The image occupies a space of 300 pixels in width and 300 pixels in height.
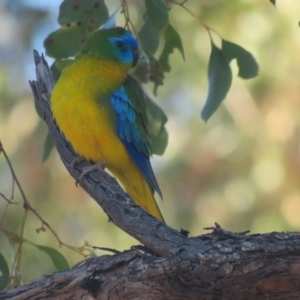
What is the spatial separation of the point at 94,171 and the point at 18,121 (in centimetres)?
358

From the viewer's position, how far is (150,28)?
10.8 ft

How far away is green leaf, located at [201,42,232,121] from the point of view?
319 cm

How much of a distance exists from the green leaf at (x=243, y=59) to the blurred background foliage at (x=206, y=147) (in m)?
2.31

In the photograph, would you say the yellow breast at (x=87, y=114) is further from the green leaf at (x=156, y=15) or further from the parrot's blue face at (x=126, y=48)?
the green leaf at (x=156, y=15)

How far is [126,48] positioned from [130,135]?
0.49 m

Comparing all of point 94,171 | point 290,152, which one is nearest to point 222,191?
point 290,152

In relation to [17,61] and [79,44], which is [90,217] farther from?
[79,44]

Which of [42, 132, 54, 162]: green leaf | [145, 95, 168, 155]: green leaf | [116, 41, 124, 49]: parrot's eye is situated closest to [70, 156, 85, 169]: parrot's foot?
[42, 132, 54, 162]: green leaf

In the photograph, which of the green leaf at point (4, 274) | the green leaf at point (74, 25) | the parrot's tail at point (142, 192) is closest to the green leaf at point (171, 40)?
the green leaf at point (74, 25)

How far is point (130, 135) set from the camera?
352 centimetres

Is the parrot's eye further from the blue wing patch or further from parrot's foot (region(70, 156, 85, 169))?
parrot's foot (region(70, 156, 85, 169))

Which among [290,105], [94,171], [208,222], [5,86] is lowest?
[94,171]

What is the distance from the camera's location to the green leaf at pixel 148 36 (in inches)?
129

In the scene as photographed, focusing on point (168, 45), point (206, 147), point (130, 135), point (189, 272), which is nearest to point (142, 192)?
point (130, 135)
